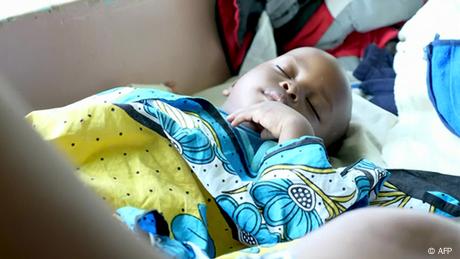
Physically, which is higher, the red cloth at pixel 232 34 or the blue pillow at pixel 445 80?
the red cloth at pixel 232 34

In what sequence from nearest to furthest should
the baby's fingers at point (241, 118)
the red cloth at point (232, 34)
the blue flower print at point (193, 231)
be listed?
the blue flower print at point (193, 231) < the baby's fingers at point (241, 118) < the red cloth at point (232, 34)

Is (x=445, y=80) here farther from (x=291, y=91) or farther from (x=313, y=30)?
(x=313, y=30)

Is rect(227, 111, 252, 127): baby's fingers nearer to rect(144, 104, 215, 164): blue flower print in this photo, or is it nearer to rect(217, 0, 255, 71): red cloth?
rect(144, 104, 215, 164): blue flower print

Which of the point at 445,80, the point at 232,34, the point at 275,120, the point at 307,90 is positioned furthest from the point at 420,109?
the point at 232,34

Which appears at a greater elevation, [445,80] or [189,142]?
[189,142]

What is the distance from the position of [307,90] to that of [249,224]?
40cm

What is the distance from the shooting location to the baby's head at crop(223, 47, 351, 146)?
1074 millimetres

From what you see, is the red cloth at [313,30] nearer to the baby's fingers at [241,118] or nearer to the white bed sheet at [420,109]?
the white bed sheet at [420,109]

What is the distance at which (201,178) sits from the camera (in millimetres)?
809

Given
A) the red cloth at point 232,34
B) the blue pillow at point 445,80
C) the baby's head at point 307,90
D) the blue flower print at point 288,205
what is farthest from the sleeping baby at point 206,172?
the red cloth at point 232,34

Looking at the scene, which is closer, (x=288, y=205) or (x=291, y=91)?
(x=288, y=205)

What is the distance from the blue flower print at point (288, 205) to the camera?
0.75 meters

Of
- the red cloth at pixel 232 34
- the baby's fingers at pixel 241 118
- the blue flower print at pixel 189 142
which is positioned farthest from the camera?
the red cloth at pixel 232 34

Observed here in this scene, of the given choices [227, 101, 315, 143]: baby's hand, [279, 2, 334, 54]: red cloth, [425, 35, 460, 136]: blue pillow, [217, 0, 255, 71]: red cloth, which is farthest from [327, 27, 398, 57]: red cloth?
[227, 101, 315, 143]: baby's hand
